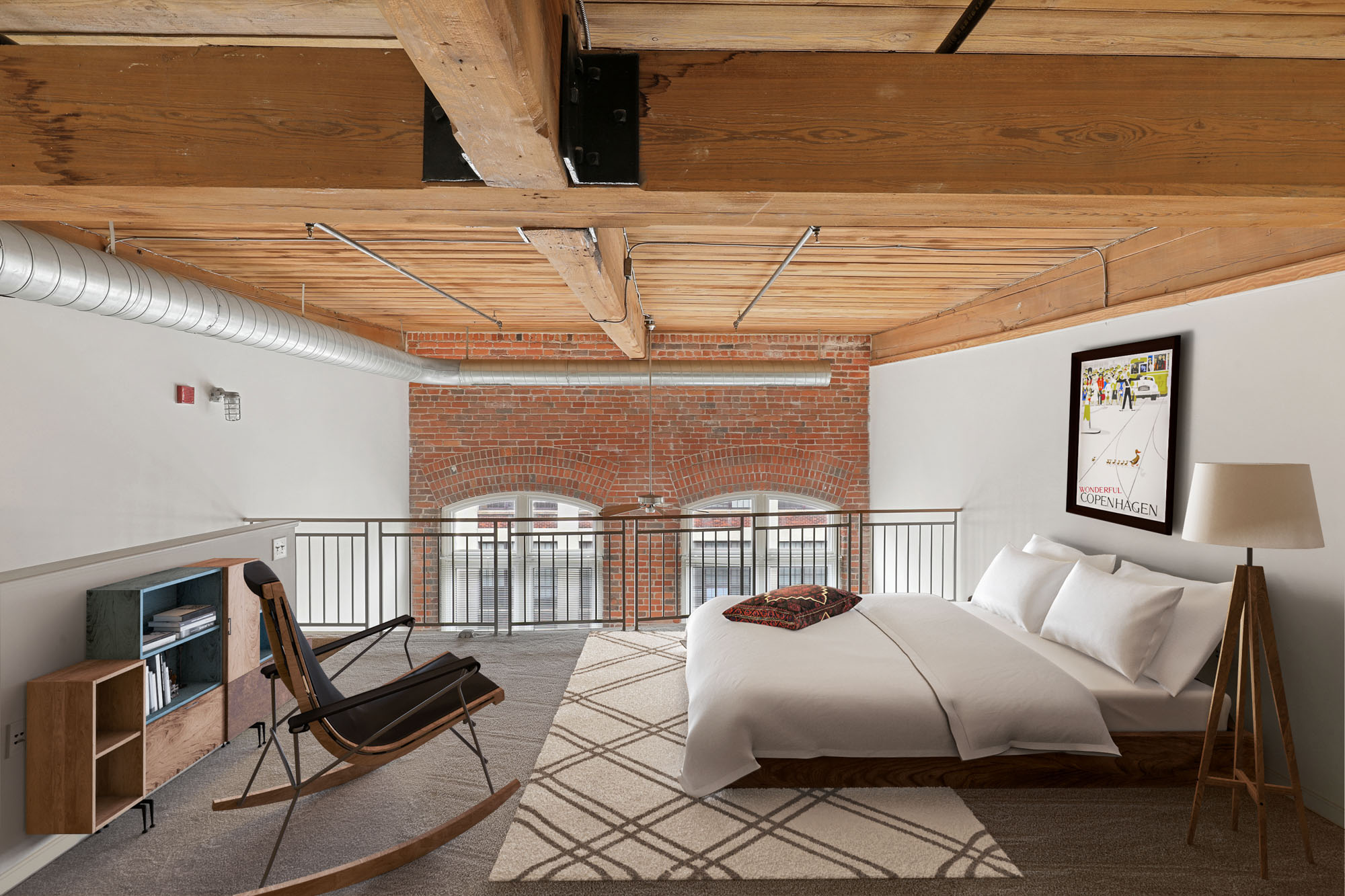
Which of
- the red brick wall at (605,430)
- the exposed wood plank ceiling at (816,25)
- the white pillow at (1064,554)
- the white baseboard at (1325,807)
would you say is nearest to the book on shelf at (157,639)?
the exposed wood plank ceiling at (816,25)

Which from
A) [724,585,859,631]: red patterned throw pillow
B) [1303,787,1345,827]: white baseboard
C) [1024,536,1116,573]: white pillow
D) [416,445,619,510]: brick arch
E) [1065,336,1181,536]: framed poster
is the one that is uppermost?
[1065,336,1181,536]: framed poster

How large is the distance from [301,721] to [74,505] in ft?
6.32

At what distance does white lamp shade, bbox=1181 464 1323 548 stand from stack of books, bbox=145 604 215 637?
4028 mm

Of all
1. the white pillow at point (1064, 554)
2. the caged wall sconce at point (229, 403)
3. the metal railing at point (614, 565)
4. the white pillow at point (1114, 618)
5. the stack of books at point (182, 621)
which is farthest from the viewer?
the metal railing at point (614, 565)

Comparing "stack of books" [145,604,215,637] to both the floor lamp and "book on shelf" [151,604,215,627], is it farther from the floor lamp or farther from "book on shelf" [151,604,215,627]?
the floor lamp

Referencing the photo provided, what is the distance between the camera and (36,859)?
2480 millimetres

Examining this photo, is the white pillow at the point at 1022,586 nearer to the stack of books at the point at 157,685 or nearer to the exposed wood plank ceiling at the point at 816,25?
the exposed wood plank ceiling at the point at 816,25

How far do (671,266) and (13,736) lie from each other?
3.42 metres

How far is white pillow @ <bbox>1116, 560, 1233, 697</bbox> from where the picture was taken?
9.43 feet

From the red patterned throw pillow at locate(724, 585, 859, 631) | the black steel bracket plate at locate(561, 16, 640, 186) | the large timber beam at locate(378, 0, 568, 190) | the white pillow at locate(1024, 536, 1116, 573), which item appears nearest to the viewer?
the large timber beam at locate(378, 0, 568, 190)

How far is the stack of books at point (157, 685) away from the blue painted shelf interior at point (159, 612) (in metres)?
0.03

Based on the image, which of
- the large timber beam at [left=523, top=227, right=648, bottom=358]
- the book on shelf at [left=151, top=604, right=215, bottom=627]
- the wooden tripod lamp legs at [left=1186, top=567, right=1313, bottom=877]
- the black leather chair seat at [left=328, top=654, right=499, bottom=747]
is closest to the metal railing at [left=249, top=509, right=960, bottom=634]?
the large timber beam at [left=523, top=227, right=648, bottom=358]

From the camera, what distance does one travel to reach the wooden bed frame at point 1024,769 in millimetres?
2873

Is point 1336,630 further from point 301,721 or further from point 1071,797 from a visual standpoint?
point 301,721
